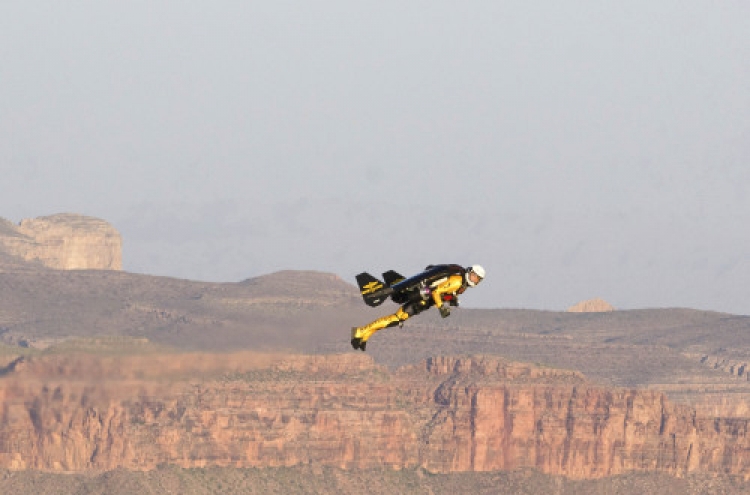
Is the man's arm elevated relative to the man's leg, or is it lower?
elevated

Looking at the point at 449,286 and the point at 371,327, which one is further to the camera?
the point at 449,286

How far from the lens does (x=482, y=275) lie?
107 metres

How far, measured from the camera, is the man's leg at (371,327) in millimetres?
102375

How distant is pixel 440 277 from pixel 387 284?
2.75 meters

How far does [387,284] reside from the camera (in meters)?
107

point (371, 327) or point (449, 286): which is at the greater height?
point (449, 286)

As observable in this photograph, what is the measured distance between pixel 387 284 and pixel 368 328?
452 cm

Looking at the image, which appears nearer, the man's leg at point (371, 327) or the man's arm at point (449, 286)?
the man's leg at point (371, 327)

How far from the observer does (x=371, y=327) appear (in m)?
103

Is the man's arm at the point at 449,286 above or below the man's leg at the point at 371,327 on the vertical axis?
above

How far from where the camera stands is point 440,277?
10662 centimetres

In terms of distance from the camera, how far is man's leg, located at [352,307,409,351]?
10238cm

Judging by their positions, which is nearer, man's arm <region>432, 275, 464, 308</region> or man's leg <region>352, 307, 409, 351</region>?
man's leg <region>352, 307, 409, 351</region>

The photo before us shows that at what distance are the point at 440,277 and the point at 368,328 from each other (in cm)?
572
